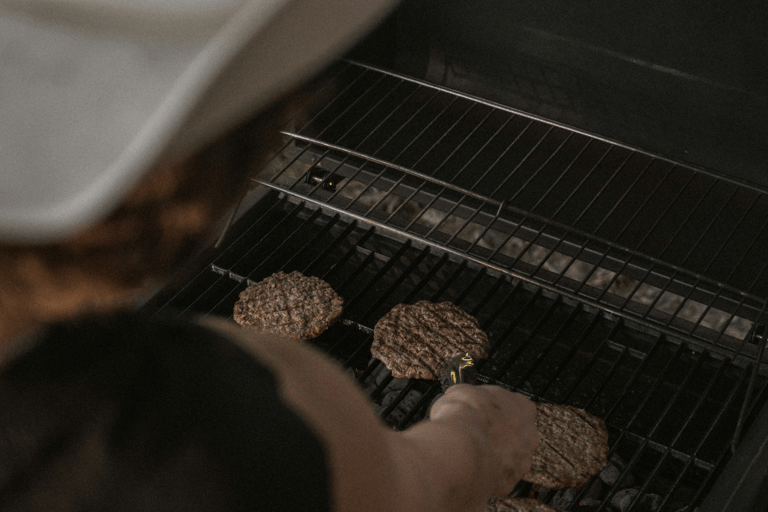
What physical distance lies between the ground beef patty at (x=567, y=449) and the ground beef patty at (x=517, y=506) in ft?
0.20

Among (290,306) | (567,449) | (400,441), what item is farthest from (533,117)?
(400,441)

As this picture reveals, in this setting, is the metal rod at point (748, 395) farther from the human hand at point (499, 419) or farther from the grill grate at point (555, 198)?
the human hand at point (499, 419)

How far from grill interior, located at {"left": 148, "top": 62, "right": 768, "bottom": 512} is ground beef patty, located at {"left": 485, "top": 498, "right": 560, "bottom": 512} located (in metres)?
0.07

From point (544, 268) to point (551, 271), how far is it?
121mm

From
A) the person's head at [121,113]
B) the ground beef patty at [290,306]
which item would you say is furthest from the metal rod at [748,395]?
the person's head at [121,113]

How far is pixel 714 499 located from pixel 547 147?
1.33 meters

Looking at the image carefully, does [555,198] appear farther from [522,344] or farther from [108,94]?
[108,94]

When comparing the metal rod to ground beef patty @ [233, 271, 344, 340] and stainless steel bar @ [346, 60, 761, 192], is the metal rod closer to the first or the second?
stainless steel bar @ [346, 60, 761, 192]

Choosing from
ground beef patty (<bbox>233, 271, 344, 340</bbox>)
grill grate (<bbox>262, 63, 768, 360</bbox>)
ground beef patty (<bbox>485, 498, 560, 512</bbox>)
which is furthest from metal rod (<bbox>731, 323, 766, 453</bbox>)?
ground beef patty (<bbox>233, 271, 344, 340</bbox>)

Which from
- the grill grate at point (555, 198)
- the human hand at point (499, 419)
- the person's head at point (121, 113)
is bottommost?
the person's head at point (121, 113)

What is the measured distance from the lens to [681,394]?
179 cm

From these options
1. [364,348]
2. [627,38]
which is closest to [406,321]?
[364,348]

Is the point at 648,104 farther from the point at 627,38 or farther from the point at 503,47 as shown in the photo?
the point at 503,47

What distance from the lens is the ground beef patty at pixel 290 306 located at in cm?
193
